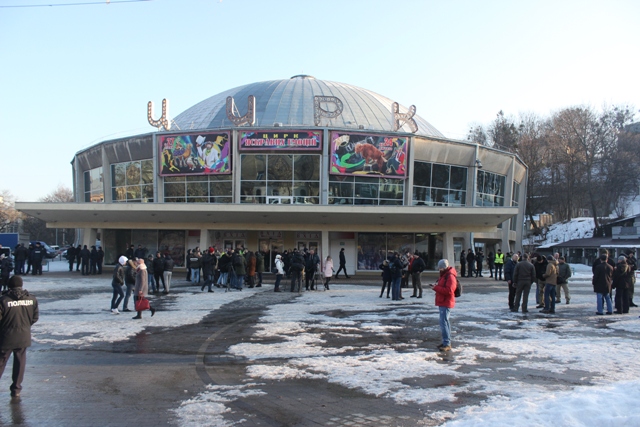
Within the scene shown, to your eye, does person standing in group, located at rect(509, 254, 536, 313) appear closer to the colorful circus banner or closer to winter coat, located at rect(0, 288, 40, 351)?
winter coat, located at rect(0, 288, 40, 351)

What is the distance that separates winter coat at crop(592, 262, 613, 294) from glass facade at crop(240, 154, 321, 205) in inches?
845

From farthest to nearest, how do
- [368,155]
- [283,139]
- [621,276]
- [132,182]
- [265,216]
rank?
[132,182] → [368,155] → [283,139] → [265,216] → [621,276]

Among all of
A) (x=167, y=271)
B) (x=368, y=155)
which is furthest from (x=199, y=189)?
(x=167, y=271)

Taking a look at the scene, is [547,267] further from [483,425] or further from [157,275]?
[157,275]

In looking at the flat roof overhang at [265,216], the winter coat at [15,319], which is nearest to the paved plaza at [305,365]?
the winter coat at [15,319]

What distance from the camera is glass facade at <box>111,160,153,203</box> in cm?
3691

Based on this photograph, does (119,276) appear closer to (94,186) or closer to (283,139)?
(283,139)

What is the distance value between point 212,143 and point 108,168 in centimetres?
1033

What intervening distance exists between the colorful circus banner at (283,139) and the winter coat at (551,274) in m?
20.4

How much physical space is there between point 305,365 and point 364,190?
26.7m

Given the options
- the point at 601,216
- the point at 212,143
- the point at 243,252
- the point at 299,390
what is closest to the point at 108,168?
the point at 212,143

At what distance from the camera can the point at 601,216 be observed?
71.4 meters

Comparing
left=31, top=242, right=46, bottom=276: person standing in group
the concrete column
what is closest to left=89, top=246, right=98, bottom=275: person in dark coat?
left=31, top=242, right=46, bottom=276: person standing in group

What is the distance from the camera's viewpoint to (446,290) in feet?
32.7
